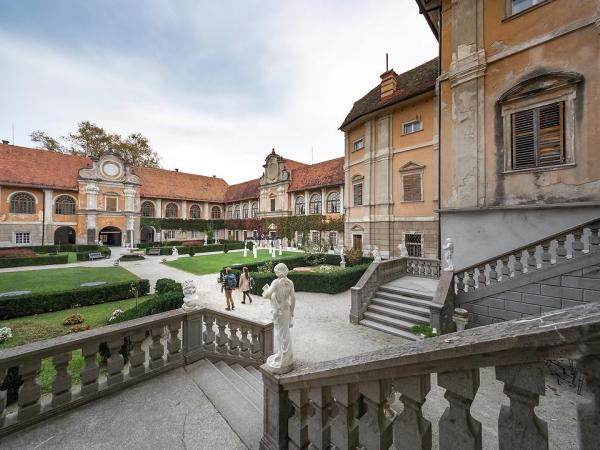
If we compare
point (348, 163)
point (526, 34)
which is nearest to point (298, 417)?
point (526, 34)

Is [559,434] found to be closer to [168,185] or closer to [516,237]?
[516,237]

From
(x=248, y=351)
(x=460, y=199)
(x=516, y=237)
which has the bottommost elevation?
(x=248, y=351)

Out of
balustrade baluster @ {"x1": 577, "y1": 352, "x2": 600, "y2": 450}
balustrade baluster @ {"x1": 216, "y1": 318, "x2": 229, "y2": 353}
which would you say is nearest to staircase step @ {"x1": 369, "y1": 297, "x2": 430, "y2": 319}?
balustrade baluster @ {"x1": 216, "y1": 318, "x2": 229, "y2": 353}

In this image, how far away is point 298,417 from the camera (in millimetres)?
2598

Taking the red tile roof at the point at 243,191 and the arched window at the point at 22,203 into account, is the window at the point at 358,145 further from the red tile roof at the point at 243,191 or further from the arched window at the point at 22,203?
the arched window at the point at 22,203

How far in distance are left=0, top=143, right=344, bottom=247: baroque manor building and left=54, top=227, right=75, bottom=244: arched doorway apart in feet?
0.37

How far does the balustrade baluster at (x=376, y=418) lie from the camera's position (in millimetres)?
1849

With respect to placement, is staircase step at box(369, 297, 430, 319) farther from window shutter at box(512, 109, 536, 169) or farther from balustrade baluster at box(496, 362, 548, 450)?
balustrade baluster at box(496, 362, 548, 450)

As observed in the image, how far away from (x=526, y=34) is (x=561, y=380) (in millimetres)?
10103

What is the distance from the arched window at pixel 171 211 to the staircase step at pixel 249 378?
4126 cm

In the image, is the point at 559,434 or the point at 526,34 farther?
the point at 526,34

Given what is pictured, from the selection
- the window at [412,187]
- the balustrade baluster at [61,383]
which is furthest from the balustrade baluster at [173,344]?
the window at [412,187]

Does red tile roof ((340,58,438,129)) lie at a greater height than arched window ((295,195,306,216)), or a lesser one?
greater

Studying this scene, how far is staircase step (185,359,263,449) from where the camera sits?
10.8 feet
